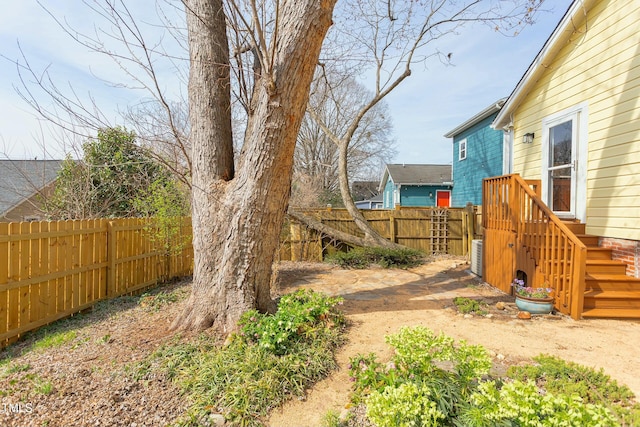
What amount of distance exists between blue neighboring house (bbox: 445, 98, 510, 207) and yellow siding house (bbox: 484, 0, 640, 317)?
3846 millimetres

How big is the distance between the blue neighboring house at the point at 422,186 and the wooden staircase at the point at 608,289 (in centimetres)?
1427

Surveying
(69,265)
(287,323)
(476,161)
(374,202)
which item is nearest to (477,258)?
(287,323)

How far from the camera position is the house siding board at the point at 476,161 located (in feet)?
36.9

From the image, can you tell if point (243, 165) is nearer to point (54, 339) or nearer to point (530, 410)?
point (54, 339)

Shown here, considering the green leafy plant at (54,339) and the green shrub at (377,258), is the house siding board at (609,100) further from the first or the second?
the green leafy plant at (54,339)

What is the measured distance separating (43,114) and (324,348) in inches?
148

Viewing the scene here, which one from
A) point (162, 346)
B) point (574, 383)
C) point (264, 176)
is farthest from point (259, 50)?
point (574, 383)

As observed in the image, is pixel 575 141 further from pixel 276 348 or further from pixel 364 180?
pixel 364 180

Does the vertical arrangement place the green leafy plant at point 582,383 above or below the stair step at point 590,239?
below

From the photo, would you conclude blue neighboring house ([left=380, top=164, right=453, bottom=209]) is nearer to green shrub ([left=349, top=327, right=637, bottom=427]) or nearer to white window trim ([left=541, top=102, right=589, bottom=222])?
white window trim ([left=541, top=102, right=589, bottom=222])

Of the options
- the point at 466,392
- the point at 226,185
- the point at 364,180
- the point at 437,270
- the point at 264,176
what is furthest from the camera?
the point at 364,180

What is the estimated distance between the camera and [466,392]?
6.72 ft

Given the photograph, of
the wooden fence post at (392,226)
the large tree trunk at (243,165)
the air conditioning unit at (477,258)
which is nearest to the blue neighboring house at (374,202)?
the wooden fence post at (392,226)

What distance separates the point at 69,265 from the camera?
4.37 m
